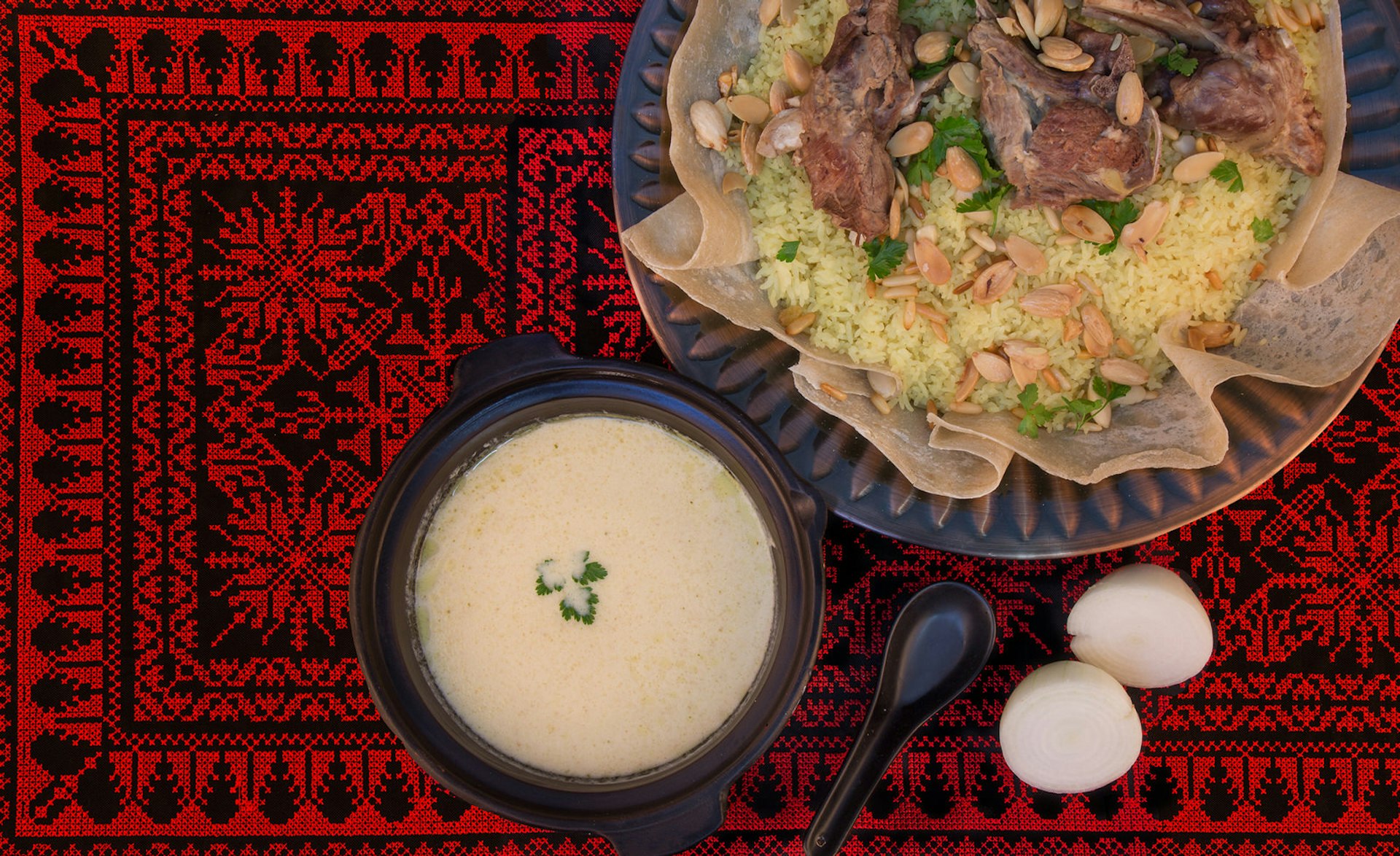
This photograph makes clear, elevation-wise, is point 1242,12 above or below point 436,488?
above

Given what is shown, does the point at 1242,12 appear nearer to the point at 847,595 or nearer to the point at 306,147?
the point at 847,595

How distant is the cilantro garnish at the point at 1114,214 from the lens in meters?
1.62

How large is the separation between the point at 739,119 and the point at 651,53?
0.20m

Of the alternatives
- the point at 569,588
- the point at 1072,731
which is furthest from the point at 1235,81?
the point at 569,588

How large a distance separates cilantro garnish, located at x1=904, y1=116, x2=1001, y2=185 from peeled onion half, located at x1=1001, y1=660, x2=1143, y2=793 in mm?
978

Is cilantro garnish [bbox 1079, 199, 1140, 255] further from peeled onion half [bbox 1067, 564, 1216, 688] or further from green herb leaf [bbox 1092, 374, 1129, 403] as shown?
peeled onion half [bbox 1067, 564, 1216, 688]

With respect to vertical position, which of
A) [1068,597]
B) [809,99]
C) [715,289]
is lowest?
[1068,597]

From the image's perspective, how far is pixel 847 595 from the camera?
1905mm

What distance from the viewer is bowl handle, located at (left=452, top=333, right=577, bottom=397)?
157cm

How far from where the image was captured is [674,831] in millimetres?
1600

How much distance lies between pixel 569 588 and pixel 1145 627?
1.11m

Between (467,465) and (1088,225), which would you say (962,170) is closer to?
(1088,225)

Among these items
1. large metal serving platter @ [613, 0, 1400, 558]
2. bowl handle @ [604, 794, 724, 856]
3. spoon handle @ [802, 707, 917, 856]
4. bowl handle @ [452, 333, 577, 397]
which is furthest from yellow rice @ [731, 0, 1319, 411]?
bowl handle @ [604, 794, 724, 856]

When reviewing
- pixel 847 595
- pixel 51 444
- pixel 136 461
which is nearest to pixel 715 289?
pixel 847 595
